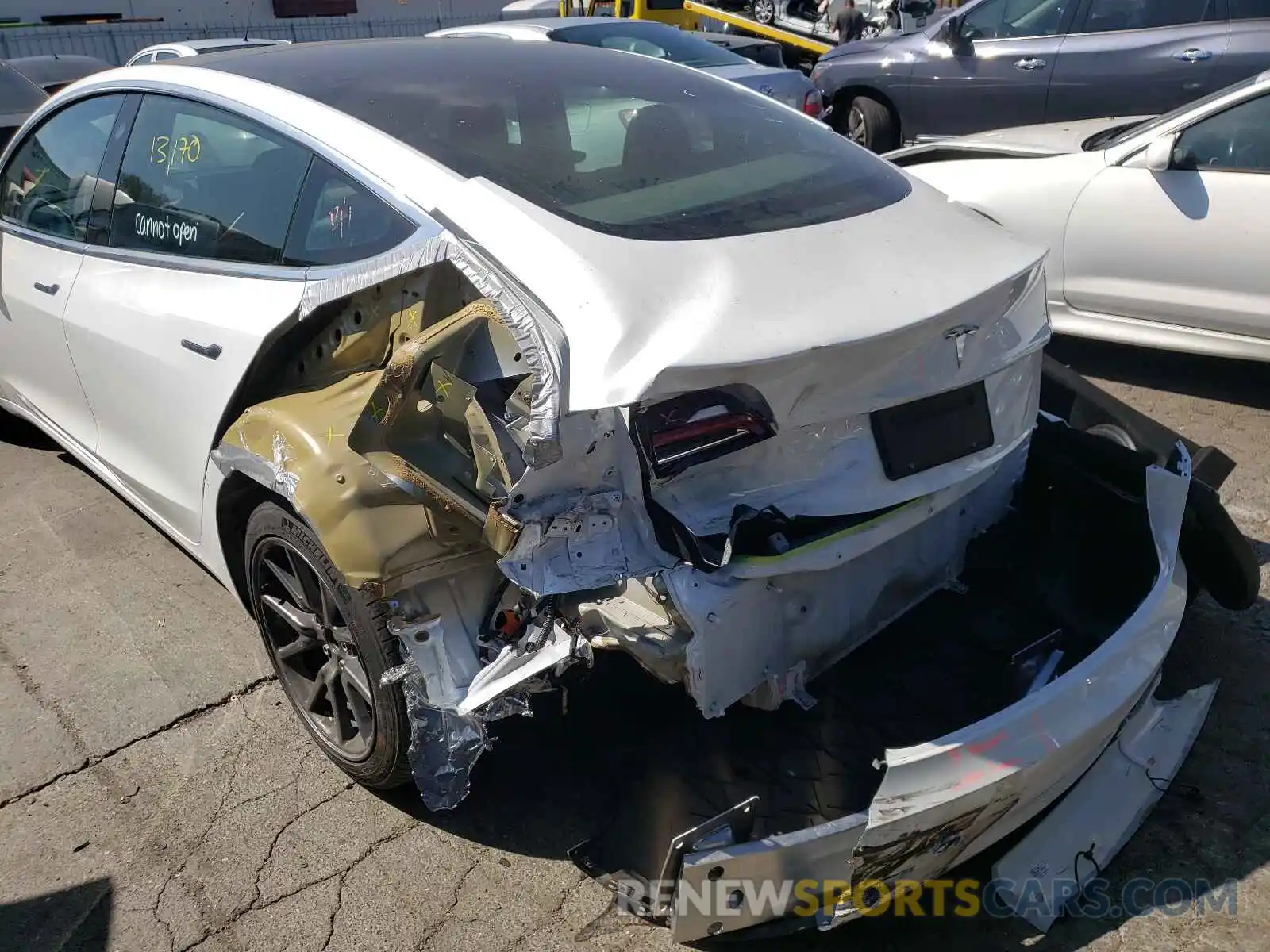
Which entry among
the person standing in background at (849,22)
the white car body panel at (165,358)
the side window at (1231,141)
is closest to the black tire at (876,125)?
the side window at (1231,141)

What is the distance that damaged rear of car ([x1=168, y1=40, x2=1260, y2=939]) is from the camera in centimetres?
199

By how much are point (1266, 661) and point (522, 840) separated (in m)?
2.23

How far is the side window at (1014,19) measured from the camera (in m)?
7.61

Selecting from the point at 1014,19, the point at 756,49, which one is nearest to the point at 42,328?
the point at 1014,19

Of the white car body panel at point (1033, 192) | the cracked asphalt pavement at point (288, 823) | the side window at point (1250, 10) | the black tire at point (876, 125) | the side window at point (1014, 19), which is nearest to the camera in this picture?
the cracked asphalt pavement at point (288, 823)

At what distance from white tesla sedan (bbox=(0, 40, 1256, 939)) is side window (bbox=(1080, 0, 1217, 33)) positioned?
5412 millimetres

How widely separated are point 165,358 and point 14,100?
5519 millimetres

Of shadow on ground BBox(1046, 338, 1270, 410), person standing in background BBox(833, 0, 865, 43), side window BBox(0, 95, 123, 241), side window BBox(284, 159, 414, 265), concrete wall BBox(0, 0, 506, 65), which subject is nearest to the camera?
side window BBox(284, 159, 414, 265)

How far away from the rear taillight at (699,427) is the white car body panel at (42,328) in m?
2.45

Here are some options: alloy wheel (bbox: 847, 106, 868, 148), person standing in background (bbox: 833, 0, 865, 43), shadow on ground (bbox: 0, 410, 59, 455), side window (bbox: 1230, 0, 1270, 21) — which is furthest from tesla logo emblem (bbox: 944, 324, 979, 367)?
person standing in background (bbox: 833, 0, 865, 43)

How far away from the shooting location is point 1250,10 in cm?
675

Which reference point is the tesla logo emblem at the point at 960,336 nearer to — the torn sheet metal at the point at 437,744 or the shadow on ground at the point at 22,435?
the torn sheet metal at the point at 437,744

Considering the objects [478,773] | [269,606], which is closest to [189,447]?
[269,606]

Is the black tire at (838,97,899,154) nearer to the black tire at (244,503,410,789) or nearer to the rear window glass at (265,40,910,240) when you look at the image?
the rear window glass at (265,40,910,240)
